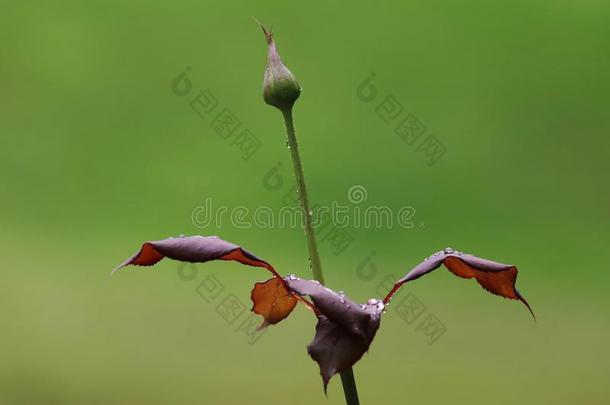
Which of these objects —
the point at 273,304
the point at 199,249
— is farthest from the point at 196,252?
the point at 273,304

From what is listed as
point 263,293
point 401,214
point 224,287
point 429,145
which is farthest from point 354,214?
point 263,293

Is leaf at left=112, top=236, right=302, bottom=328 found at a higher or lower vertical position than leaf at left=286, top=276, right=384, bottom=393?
higher

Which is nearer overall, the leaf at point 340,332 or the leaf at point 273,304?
the leaf at point 340,332

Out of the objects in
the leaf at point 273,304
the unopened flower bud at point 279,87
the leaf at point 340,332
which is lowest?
the leaf at point 340,332

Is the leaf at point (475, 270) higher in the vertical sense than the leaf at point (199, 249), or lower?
lower

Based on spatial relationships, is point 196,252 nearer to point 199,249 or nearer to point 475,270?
point 199,249

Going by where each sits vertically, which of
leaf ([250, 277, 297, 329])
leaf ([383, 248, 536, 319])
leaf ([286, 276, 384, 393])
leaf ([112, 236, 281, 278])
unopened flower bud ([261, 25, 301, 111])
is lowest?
leaf ([383, 248, 536, 319])

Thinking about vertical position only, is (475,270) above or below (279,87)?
below
